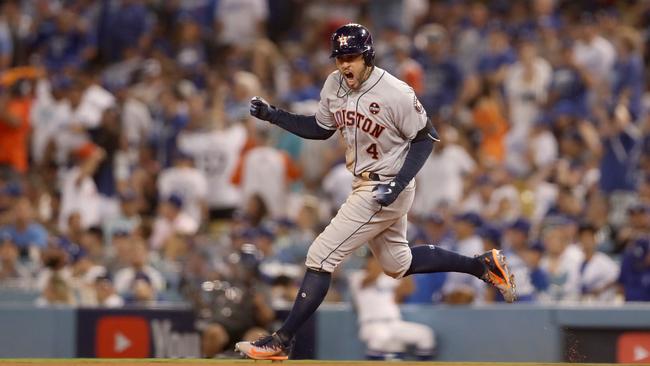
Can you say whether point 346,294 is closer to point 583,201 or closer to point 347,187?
point 347,187

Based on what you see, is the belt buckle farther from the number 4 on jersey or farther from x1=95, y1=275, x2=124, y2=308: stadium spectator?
x1=95, y1=275, x2=124, y2=308: stadium spectator

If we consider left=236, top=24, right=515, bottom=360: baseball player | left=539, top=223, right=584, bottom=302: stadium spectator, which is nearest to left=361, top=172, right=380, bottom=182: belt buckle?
left=236, top=24, right=515, bottom=360: baseball player

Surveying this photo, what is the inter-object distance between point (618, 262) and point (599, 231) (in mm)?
656

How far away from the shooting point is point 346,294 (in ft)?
39.1

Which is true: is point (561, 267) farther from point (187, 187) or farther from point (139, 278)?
point (187, 187)

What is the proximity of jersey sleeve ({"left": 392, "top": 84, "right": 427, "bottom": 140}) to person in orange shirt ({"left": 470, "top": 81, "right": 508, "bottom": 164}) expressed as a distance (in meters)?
6.65

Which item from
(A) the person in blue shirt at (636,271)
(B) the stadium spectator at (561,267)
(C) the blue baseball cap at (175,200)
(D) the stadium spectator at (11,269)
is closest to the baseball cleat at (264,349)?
(A) the person in blue shirt at (636,271)

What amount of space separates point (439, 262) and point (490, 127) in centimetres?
670

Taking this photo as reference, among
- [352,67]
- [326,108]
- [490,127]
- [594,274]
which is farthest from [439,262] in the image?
[490,127]

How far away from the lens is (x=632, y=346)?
34.8 feet

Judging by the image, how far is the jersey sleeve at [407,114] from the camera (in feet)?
24.6

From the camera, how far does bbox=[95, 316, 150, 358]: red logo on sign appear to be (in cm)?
1145

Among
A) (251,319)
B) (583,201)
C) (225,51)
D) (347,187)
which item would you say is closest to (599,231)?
(583,201)

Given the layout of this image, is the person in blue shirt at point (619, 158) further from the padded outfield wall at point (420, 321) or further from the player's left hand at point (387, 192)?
the player's left hand at point (387, 192)
